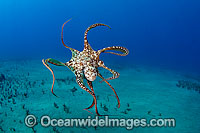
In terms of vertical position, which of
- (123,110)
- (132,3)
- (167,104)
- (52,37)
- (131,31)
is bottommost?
(123,110)

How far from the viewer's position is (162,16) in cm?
15938

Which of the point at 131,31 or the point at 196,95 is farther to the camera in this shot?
the point at 131,31

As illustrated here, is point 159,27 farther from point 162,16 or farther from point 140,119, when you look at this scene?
point 140,119

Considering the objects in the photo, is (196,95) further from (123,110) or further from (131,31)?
(131,31)

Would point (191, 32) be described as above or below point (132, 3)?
below

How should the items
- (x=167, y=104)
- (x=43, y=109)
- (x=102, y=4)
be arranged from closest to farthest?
1. (x=43, y=109)
2. (x=167, y=104)
3. (x=102, y=4)

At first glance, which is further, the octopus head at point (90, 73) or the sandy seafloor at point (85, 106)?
the sandy seafloor at point (85, 106)

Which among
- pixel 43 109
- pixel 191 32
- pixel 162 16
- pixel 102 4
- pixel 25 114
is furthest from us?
pixel 102 4

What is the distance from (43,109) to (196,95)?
12684 mm

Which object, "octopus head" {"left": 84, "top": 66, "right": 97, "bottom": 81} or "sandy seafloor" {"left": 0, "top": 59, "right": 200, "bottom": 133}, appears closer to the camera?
"octopus head" {"left": 84, "top": 66, "right": 97, "bottom": 81}

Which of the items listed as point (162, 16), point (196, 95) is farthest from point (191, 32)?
point (196, 95)

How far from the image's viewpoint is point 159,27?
178000mm

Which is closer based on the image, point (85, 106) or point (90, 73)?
point (90, 73)

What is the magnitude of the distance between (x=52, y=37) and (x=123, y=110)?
157173mm
